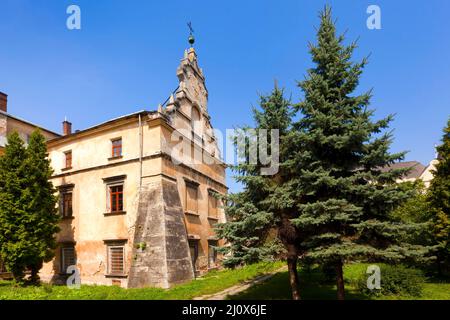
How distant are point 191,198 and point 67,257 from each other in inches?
353

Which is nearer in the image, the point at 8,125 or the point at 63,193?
the point at 63,193

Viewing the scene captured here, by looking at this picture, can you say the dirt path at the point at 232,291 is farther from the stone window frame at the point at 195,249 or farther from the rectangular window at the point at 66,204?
the rectangular window at the point at 66,204

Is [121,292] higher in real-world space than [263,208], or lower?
lower

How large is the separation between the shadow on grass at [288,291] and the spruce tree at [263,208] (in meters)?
1.59

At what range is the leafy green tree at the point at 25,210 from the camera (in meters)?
17.3

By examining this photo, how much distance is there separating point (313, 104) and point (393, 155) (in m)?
3.23

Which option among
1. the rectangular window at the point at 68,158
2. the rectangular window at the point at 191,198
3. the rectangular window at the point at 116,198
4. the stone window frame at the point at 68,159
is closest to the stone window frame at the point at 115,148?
the rectangular window at the point at 116,198

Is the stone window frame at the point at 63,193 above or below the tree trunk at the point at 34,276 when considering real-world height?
above

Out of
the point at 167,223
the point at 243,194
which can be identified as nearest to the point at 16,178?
the point at 167,223

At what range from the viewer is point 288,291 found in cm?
1377

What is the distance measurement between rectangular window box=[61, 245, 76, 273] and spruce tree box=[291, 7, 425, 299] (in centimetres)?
1585

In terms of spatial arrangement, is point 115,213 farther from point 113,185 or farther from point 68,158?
point 68,158

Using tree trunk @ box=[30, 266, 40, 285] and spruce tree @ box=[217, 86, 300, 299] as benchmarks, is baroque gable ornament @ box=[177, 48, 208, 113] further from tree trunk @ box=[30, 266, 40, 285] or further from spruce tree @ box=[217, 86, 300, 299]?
tree trunk @ box=[30, 266, 40, 285]

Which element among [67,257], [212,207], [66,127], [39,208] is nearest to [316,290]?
[212,207]
